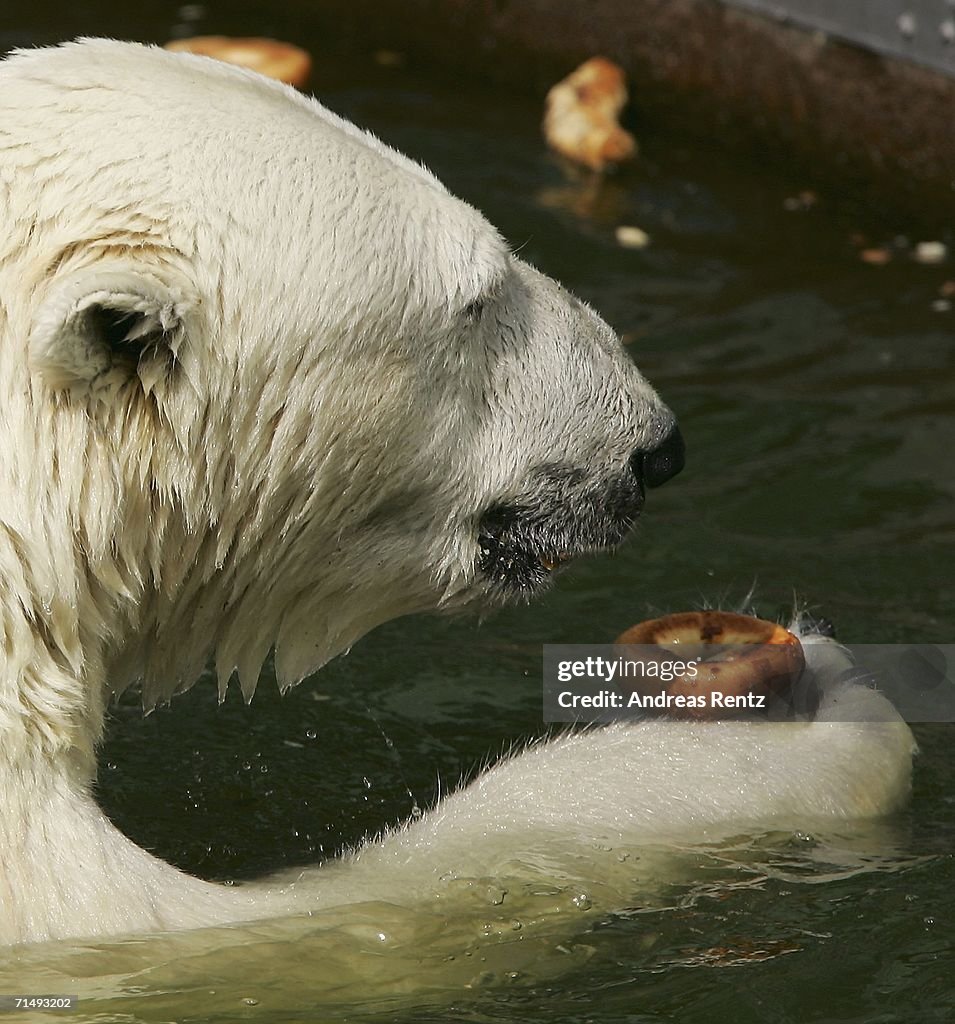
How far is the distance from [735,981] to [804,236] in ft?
11.3

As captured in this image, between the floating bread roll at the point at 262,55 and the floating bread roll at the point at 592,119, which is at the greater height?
the floating bread roll at the point at 262,55

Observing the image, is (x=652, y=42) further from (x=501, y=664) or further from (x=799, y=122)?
(x=501, y=664)

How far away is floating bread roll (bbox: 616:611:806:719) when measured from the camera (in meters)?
3.11

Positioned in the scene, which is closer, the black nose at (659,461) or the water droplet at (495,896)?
the water droplet at (495,896)

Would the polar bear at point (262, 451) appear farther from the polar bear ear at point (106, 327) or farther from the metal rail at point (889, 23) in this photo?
the metal rail at point (889, 23)

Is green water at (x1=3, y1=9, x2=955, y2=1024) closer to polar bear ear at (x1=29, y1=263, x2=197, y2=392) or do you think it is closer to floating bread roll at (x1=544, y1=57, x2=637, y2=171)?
floating bread roll at (x1=544, y1=57, x2=637, y2=171)

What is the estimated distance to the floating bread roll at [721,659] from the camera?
122 inches

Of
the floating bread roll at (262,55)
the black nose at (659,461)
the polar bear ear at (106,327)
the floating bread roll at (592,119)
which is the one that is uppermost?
the floating bread roll at (262,55)

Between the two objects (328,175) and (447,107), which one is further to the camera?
(447,107)

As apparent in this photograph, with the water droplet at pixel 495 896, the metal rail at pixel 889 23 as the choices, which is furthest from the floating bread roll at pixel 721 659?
the metal rail at pixel 889 23

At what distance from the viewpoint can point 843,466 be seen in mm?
4402

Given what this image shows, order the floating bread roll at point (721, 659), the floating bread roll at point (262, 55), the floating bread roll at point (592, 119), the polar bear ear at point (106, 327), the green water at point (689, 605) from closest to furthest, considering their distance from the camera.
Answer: the polar bear ear at point (106, 327), the green water at point (689, 605), the floating bread roll at point (721, 659), the floating bread roll at point (592, 119), the floating bread roll at point (262, 55)

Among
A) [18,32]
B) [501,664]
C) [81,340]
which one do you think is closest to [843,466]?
[501,664]

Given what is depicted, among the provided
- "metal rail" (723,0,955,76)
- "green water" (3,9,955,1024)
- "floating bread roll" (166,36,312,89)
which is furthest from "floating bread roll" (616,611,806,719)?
"floating bread roll" (166,36,312,89)
